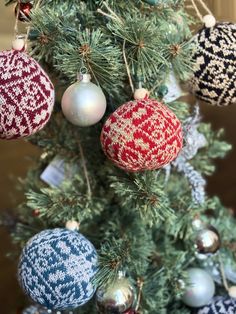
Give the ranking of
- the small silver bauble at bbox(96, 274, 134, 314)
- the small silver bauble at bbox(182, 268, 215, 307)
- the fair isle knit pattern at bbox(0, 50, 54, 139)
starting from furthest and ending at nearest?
the small silver bauble at bbox(182, 268, 215, 307) < the small silver bauble at bbox(96, 274, 134, 314) < the fair isle knit pattern at bbox(0, 50, 54, 139)

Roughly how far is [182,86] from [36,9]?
26cm

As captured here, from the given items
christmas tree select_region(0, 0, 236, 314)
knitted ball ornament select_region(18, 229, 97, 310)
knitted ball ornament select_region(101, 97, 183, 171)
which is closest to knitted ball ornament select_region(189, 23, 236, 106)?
christmas tree select_region(0, 0, 236, 314)

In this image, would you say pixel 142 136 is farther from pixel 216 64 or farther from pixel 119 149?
pixel 216 64

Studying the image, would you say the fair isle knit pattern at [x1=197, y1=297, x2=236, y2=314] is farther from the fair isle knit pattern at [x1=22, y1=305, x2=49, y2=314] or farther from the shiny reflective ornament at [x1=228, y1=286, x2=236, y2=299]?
the fair isle knit pattern at [x1=22, y1=305, x2=49, y2=314]

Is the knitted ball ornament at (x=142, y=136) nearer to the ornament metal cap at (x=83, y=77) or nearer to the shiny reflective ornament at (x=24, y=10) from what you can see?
the ornament metal cap at (x=83, y=77)

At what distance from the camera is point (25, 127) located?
481 mm

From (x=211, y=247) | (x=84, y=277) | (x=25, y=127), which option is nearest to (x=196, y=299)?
(x=211, y=247)

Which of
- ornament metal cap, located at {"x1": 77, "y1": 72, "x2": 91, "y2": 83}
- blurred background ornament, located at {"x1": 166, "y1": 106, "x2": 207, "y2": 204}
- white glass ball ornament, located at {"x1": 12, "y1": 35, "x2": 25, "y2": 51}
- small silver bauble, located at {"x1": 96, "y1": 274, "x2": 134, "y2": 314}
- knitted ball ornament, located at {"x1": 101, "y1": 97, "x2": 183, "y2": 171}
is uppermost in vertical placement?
white glass ball ornament, located at {"x1": 12, "y1": 35, "x2": 25, "y2": 51}

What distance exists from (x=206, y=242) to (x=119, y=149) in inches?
10.8

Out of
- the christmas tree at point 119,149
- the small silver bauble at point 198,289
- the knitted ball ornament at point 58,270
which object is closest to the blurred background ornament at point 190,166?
the christmas tree at point 119,149

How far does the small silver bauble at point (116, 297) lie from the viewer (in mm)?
582

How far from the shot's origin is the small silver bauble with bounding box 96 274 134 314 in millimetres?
582

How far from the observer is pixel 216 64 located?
567mm

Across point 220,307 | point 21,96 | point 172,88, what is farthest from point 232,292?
point 21,96
